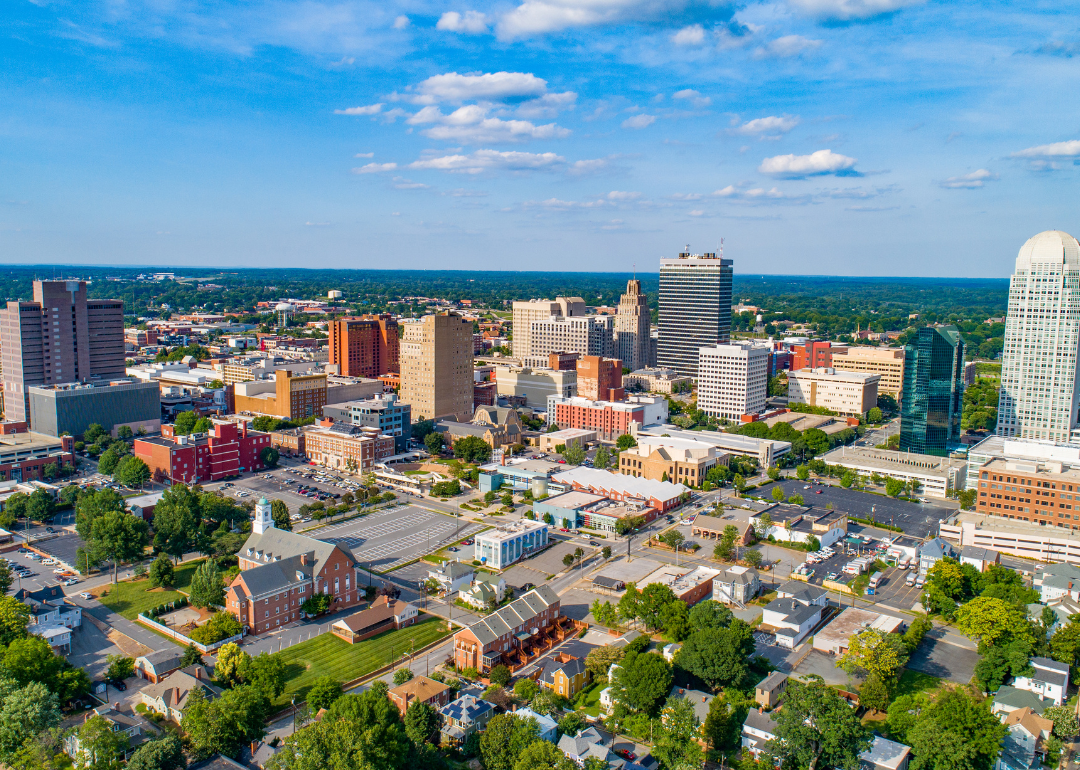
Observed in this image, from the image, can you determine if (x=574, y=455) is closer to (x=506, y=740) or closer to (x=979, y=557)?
(x=979, y=557)

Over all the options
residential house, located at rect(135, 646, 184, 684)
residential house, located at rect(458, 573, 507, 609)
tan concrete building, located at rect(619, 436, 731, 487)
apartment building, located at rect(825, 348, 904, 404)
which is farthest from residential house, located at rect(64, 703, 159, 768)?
apartment building, located at rect(825, 348, 904, 404)

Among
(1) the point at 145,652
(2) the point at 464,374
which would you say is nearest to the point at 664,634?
(1) the point at 145,652

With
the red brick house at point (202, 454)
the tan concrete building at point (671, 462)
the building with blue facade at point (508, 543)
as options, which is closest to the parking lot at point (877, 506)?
the tan concrete building at point (671, 462)

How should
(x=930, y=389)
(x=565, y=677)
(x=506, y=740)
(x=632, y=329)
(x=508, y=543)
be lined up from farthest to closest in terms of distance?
(x=632, y=329)
(x=930, y=389)
(x=508, y=543)
(x=565, y=677)
(x=506, y=740)

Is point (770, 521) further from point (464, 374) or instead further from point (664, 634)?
point (464, 374)

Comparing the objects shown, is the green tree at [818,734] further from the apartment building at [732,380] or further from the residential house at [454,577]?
the apartment building at [732,380]

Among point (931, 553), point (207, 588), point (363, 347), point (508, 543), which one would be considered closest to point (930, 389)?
point (931, 553)

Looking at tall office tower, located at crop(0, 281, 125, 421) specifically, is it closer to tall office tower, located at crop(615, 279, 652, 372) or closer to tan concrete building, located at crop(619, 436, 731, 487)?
tan concrete building, located at crop(619, 436, 731, 487)
